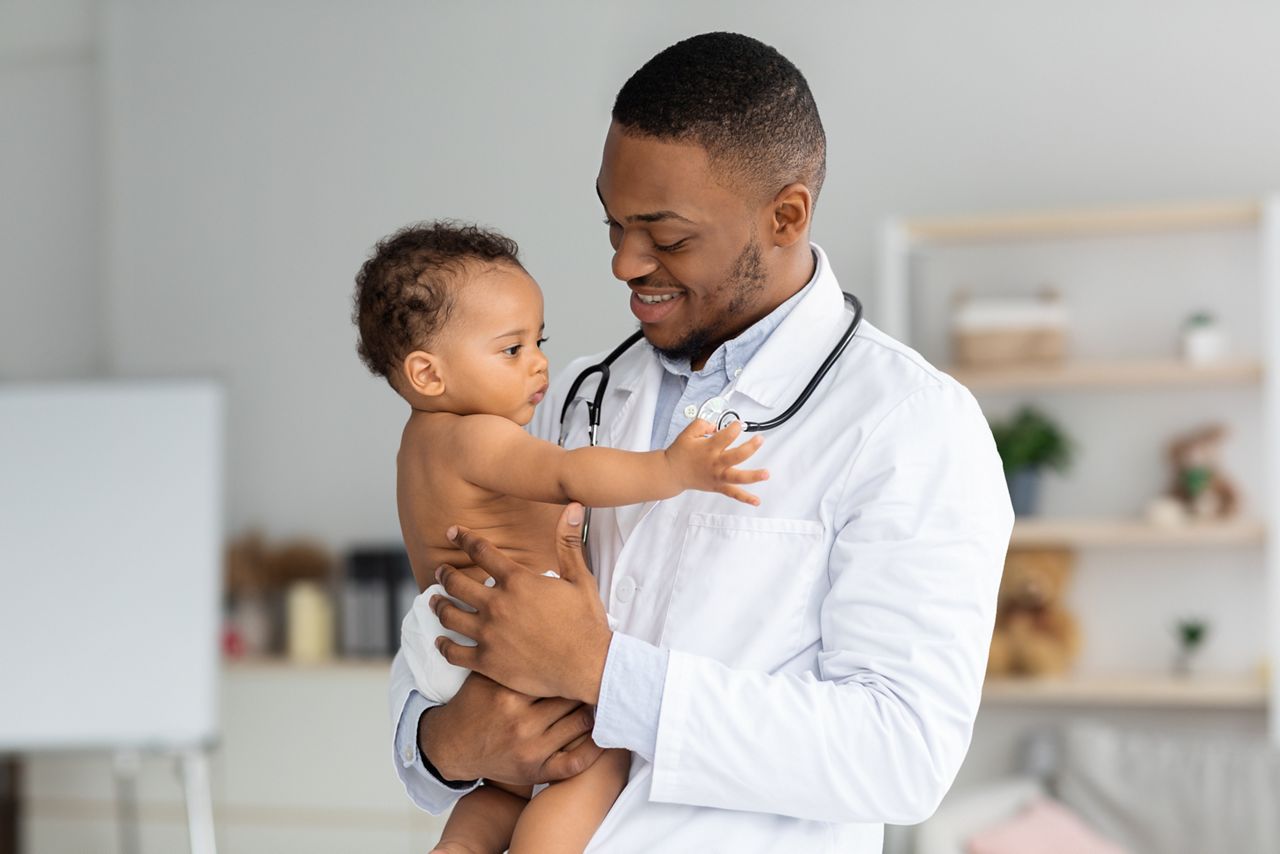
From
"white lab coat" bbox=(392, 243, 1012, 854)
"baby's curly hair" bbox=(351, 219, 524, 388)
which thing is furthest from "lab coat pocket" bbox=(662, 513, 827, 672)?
"baby's curly hair" bbox=(351, 219, 524, 388)

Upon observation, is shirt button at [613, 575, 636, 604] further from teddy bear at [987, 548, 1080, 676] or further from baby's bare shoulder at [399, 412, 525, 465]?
teddy bear at [987, 548, 1080, 676]

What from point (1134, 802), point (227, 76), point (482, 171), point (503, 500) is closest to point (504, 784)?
point (503, 500)

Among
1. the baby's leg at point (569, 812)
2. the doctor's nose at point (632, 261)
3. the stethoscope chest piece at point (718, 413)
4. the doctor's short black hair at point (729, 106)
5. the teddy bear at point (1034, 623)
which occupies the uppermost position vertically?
the doctor's short black hair at point (729, 106)

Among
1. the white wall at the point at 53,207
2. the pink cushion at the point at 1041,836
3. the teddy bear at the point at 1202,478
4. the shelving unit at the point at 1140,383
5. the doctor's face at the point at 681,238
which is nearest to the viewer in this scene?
the doctor's face at the point at 681,238

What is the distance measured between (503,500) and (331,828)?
11.2 feet

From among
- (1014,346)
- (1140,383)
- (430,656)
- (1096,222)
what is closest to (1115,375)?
(1140,383)

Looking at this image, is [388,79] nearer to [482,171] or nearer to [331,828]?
[482,171]

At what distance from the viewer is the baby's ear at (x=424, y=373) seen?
1334 mm

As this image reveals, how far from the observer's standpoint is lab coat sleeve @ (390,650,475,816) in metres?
1.29

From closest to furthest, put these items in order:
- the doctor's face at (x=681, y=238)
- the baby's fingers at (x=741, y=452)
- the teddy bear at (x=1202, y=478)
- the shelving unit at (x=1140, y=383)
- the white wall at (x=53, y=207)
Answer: the baby's fingers at (x=741, y=452) → the doctor's face at (x=681, y=238) → the shelving unit at (x=1140, y=383) → the teddy bear at (x=1202, y=478) → the white wall at (x=53, y=207)

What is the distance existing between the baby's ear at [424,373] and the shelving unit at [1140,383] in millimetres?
2723

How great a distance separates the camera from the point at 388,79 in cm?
465

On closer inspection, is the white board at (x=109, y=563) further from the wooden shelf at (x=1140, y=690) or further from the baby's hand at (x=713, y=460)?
the baby's hand at (x=713, y=460)

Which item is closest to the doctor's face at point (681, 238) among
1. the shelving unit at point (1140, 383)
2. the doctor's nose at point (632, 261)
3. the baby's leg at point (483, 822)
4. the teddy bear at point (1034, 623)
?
the doctor's nose at point (632, 261)
